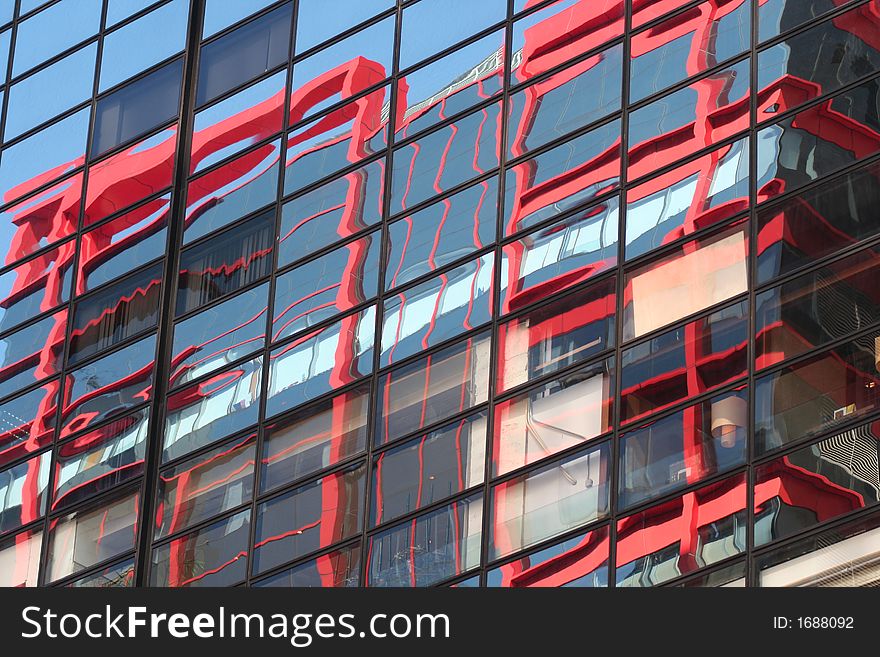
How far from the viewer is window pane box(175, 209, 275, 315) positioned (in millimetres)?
37094

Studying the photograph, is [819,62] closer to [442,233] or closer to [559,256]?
[559,256]

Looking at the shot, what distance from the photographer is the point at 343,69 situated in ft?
122

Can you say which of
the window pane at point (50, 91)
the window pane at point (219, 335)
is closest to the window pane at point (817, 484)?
the window pane at point (219, 335)

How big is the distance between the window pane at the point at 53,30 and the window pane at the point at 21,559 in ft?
31.1

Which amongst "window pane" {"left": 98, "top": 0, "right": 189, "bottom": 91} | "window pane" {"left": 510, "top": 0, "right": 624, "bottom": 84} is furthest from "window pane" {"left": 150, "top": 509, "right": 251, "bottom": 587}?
"window pane" {"left": 98, "top": 0, "right": 189, "bottom": 91}

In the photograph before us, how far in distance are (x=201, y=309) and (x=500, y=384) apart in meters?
6.62

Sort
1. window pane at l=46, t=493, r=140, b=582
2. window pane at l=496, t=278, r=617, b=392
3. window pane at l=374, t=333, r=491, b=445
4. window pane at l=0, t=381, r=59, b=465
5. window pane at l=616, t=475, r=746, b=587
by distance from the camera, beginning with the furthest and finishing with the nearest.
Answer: window pane at l=0, t=381, r=59, b=465
window pane at l=46, t=493, r=140, b=582
window pane at l=374, t=333, r=491, b=445
window pane at l=496, t=278, r=617, b=392
window pane at l=616, t=475, r=746, b=587

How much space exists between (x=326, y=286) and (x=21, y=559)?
25.1ft

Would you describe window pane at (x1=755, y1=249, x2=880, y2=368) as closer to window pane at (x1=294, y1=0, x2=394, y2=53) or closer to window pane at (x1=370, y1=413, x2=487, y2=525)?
window pane at (x1=370, y1=413, x2=487, y2=525)

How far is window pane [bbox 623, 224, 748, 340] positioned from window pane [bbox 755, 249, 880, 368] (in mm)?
766

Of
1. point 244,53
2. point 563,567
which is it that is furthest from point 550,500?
point 244,53
